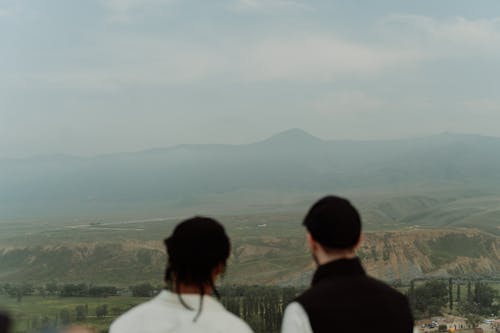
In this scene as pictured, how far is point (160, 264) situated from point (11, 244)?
34005mm

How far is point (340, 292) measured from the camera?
7.26ft

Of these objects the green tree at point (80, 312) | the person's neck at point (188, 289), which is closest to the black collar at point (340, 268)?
the person's neck at point (188, 289)

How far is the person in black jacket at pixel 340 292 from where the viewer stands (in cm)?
216

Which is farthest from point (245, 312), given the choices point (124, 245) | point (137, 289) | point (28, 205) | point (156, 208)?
point (28, 205)

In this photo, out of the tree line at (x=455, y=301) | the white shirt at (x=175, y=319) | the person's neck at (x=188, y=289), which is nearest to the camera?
the white shirt at (x=175, y=319)

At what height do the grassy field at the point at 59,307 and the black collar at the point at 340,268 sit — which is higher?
the black collar at the point at 340,268

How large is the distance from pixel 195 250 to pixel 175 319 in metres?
0.28

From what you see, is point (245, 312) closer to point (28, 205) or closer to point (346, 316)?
point (346, 316)

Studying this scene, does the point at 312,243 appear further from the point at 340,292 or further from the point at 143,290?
the point at 143,290

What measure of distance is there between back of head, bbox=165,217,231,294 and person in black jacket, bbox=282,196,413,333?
0.37 metres

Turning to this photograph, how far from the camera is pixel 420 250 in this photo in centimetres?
6606

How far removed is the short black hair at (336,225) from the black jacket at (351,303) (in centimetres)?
8

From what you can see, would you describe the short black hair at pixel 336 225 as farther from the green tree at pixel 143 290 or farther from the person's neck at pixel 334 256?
the green tree at pixel 143 290

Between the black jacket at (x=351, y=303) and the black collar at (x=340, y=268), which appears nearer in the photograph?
the black jacket at (x=351, y=303)
